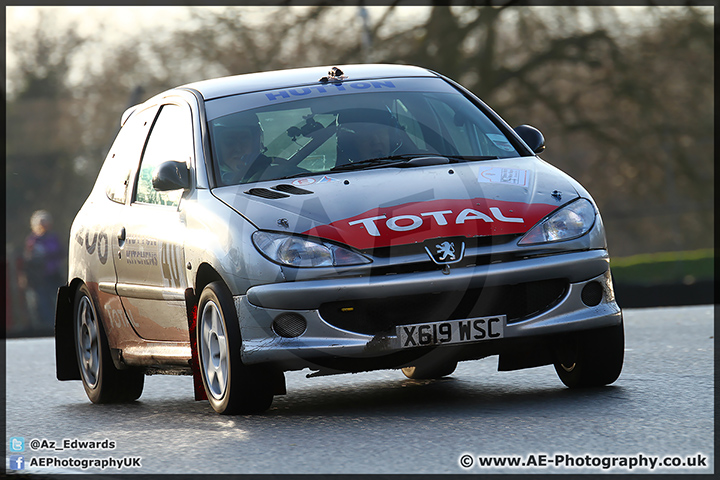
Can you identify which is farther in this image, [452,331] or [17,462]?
[452,331]

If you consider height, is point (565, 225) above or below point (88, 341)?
above

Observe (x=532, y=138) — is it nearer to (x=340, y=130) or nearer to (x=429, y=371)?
(x=340, y=130)

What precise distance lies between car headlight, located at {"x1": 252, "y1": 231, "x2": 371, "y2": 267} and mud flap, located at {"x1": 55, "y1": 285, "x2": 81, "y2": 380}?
3070 millimetres

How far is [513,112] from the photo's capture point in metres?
25.7

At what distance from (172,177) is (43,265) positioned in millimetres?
14590

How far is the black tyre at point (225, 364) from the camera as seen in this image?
6195 mm

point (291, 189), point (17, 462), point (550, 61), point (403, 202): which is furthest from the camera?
point (550, 61)

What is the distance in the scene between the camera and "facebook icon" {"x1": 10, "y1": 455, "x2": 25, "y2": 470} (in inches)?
220

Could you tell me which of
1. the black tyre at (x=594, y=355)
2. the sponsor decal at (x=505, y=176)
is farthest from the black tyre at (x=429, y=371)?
the sponsor decal at (x=505, y=176)

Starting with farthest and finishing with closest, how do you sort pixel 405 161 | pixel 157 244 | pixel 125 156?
pixel 125 156, pixel 157 244, pixel 405 161

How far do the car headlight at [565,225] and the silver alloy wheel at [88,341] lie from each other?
10.8 feet

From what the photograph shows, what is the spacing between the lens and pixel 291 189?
6.48 metres

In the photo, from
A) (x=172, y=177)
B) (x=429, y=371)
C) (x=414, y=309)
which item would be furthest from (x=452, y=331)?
(x=429, y=371)

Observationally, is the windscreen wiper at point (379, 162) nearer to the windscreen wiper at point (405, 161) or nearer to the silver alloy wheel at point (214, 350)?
the windscreen wiper at point (405, 161)
